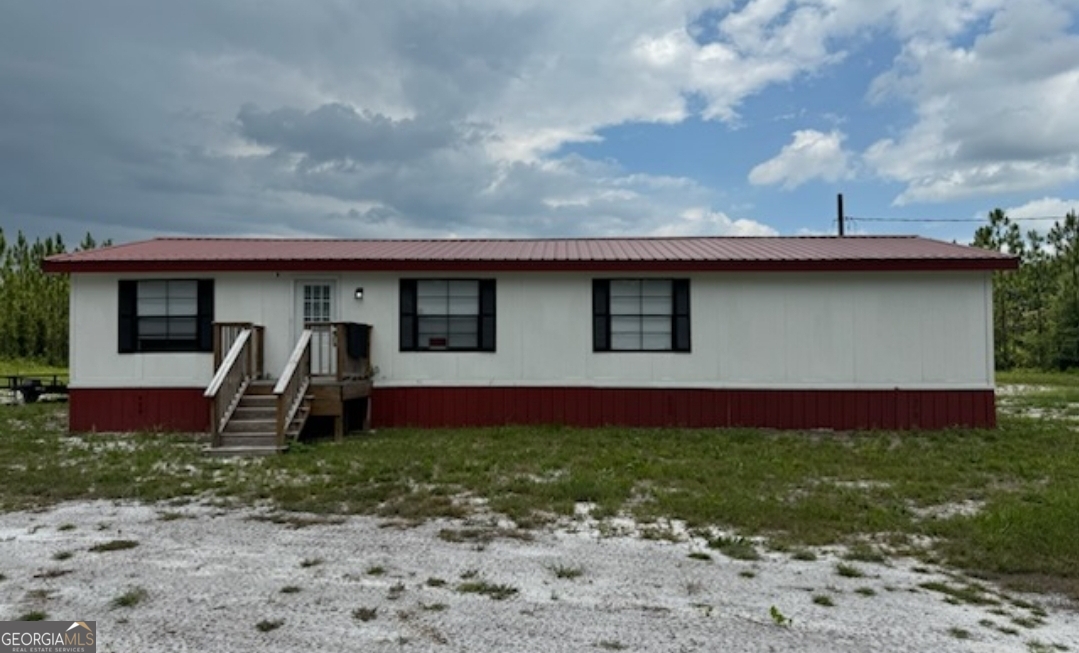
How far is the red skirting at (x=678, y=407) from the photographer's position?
1035cm

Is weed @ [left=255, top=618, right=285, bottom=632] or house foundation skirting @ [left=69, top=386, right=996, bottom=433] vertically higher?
house foundation skirting @ [left=69, top=386, right=996, bottom=433]

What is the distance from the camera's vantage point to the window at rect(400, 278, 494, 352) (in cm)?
1077

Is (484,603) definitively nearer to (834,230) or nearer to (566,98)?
(566,98)

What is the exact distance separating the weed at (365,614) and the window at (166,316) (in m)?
8.19

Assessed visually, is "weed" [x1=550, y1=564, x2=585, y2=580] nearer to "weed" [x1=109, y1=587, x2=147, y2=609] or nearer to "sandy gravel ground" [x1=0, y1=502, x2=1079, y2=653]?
"sandy gravel ground" [x1=0, y1=502, x2=1079, y2=653]

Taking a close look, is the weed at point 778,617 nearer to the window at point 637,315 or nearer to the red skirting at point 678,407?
the red skirting at point 678,407

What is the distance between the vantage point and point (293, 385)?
929cm

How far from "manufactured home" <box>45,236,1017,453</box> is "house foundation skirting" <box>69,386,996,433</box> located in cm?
2

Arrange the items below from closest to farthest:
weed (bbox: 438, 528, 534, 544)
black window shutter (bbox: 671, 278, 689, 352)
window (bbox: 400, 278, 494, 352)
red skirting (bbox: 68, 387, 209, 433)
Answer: weed (bbox: 438, 528, 534, 544), red skirting (bbox: 68, 387, 209, 433), black window shutter (bbox: 671, 278, 689, 352), window (bbox: 400, 278, 494, 352)

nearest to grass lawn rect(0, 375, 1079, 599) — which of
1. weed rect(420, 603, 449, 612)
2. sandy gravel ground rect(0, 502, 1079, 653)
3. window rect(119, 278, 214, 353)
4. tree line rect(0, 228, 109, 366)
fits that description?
sandy gravel ground rect(0, 502, 1079, 653)

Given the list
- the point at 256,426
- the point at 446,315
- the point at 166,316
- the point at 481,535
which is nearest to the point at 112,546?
the point at 481,535

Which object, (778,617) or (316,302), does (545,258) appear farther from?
(778,617)

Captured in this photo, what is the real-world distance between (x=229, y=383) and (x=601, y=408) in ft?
17.0

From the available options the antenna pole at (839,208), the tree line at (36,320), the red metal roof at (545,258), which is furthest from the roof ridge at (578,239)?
the tree line at (36,320)
